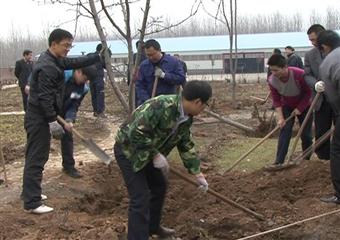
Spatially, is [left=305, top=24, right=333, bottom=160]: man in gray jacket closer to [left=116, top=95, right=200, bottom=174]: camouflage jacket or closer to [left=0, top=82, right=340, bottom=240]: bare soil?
[left=0, top=82, right=340, bottom=240]: bare soil

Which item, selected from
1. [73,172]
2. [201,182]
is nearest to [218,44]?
[73,172]

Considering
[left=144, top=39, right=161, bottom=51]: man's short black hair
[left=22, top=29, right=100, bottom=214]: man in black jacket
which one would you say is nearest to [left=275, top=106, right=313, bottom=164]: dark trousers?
[left=144, top=39, right=161, bottom=51]: man's short black hair

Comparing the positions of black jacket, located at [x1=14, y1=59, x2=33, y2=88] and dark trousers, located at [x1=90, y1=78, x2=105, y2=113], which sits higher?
black jacket, located at [x1=14, y1=59, x2=33, y2=88]

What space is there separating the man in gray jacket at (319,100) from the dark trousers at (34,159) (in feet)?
10.4

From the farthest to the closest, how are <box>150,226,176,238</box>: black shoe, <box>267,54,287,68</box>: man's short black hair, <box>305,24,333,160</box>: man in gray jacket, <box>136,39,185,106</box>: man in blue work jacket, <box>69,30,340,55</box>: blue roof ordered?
<box>69,30,340,55</box>: blue roof, <box>136,39,185,106</box>: man in blue work jacket, <box>305,24,333,160</box>: man in gray jacket, <box>267,54,287,68</box>: man's short black hair, <box>150,226,176,238</box>: black shoe

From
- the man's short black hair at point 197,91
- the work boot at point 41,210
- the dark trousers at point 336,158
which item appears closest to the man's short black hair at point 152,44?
the work boot at point 41,210

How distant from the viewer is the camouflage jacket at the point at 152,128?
3.95 metres

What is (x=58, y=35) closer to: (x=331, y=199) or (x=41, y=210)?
(x=41, y=210)

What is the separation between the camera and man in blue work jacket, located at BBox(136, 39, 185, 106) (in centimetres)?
694

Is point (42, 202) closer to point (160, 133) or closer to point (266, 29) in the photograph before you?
point (160, 133)

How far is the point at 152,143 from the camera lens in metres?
4.05

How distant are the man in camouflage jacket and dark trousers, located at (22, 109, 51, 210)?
146cm

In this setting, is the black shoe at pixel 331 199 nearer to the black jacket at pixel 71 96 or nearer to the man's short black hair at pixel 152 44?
the man's short black hair at pixel 152 44

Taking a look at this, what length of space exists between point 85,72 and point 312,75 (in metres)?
2.78
